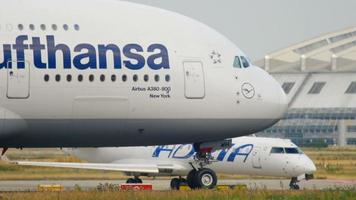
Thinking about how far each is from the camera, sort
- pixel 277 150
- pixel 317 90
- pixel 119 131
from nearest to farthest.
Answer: pixel 119 131 < pixel 277 150 < pixel 317 90

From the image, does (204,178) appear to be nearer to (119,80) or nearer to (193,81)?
(193,81)

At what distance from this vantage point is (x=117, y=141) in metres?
35.4

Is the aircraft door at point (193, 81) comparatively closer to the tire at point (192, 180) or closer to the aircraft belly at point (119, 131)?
the aircraft belly at point (119, 131)

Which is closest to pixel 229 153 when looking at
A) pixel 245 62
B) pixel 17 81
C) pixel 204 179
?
pixel 204 179

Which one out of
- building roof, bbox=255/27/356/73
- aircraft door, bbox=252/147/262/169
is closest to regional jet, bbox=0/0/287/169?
aircraft door, bbox=252/147/262/169

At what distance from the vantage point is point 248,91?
1420 inches

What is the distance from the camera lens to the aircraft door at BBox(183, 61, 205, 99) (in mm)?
35188

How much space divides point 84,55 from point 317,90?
5480 inches

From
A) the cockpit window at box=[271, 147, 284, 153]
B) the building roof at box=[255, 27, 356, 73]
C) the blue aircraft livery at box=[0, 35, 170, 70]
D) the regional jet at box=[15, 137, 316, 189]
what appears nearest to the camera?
the blue aircraft livery at box=[0, 35, 170, 70]

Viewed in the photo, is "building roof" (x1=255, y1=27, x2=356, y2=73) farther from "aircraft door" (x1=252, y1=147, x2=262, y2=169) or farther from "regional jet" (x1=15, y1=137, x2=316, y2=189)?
"aircraft door" (x1=252, y1=147, x2=262, y2=169)

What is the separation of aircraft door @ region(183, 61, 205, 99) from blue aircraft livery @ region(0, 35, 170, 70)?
0.66m

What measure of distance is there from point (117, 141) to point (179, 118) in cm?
199

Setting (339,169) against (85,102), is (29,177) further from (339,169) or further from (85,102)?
(85,102)

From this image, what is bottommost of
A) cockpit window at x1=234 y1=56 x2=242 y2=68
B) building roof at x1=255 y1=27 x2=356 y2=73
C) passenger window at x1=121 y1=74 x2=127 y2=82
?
passenger window at x1=121 y1=74 x2=127 y2=82
